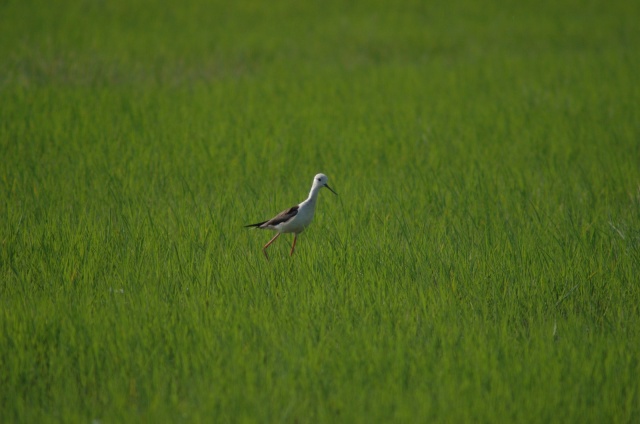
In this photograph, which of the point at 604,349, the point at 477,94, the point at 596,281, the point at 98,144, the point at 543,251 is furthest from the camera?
the point at 477,94

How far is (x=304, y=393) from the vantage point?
344cm

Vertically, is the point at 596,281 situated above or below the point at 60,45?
below

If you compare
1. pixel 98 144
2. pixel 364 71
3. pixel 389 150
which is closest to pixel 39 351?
pixel 98 144

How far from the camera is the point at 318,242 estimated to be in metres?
5.53

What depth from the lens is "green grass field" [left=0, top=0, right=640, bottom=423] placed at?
3455mm

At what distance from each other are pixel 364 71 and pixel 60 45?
584 cm

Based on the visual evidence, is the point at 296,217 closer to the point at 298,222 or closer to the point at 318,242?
the point at 298,222

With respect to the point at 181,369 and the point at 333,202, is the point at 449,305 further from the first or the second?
the point at 333,202

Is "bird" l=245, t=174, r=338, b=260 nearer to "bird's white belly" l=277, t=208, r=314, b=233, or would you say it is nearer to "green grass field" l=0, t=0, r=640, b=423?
"bird's white belly" l=277, t=208, r=314, b=233

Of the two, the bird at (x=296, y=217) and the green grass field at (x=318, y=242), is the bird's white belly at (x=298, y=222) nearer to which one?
the bird at (x=296, y=217)

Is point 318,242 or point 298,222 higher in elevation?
point 298,222

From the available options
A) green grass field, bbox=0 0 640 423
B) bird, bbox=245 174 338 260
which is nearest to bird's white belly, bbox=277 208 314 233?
bird, bbox=245 174 338 260

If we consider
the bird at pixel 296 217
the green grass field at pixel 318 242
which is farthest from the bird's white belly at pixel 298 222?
the green grass field at pixel 318 242

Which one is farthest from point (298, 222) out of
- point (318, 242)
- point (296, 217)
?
point (318, 242)
